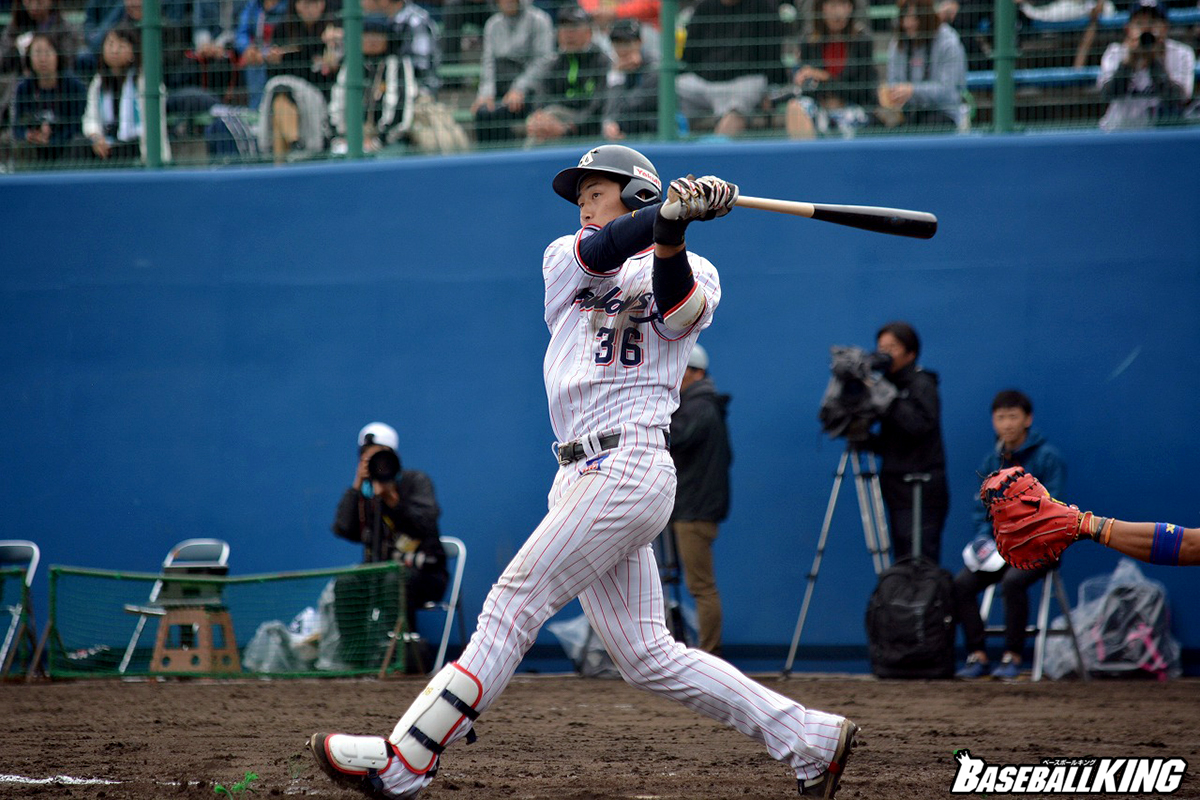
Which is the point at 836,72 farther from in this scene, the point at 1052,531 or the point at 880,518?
the point at 1052,531

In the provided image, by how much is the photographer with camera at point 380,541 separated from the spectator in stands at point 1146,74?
16.4 ft

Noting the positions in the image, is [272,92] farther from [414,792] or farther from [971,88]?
[414,792]

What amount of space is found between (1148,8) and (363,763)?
23.4 feet

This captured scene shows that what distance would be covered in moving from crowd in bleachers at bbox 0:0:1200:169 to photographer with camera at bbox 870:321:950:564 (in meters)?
1.72

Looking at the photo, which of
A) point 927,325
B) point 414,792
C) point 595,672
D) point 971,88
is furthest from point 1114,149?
point 414,792

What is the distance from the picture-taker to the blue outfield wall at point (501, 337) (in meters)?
8.59

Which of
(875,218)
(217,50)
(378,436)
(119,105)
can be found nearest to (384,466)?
(378,436)

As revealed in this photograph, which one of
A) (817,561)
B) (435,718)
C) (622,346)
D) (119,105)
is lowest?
(817,561)

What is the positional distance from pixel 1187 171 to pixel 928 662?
11.4ft

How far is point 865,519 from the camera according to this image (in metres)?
8.34

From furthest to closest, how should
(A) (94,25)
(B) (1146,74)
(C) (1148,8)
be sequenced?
(A) (94,25) < (B) (1146,74) < (C) (1148,8)

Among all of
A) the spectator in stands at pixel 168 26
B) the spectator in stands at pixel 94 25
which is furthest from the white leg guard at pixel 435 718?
the spectator in stands at pixel 94 25

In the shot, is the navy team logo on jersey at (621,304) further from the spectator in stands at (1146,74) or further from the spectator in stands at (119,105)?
the spectator in stands at (119,105)

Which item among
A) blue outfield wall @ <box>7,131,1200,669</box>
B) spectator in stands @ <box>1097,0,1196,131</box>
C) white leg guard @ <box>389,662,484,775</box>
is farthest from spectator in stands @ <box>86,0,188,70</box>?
white leg guard @ <box>389,662,484,775</box>
